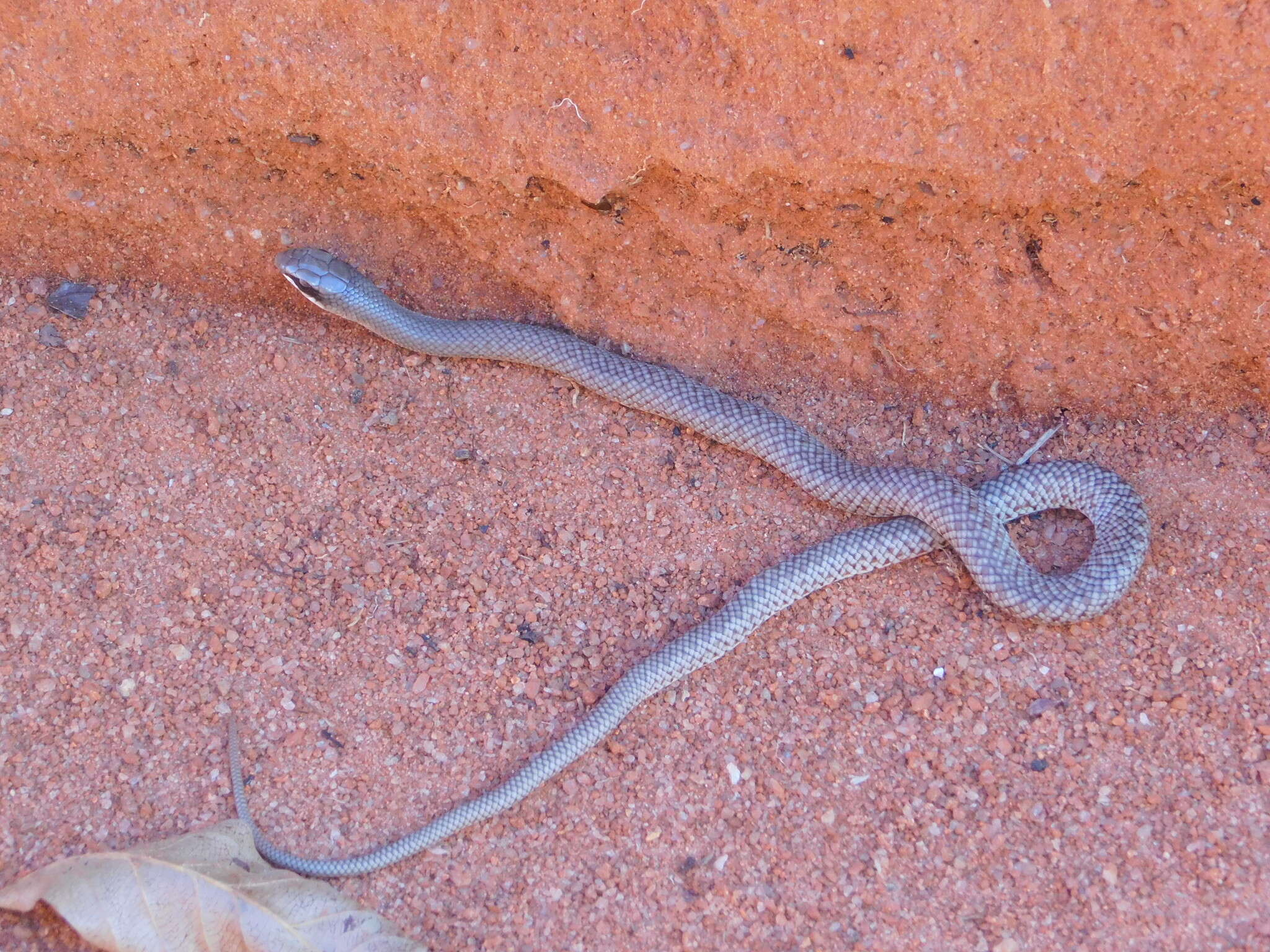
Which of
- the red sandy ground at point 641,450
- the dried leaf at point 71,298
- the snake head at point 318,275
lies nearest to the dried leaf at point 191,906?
the red sandy ground at point 641,450

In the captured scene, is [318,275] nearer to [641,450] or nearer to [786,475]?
[641,450]

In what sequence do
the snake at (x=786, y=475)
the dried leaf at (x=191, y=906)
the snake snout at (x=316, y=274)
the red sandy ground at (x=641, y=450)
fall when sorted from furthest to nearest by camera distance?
1. the snake snout at (x=316, y=274)
2. the snake at (x=786, y=475)
3. the red sandy ground at (x=641, y=450)
4. the dried leaf at (x=191, y=906)

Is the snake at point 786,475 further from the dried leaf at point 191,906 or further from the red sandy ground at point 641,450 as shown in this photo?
the dried leaf at point 191,906

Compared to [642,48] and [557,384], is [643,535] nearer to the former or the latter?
[557,384]

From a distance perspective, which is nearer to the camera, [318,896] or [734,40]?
[318,896]

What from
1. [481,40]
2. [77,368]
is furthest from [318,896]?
[481,40]

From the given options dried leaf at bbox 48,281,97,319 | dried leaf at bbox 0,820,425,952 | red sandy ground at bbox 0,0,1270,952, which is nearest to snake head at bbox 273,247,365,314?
red sandy ground at bbox 0,0,1270,952
